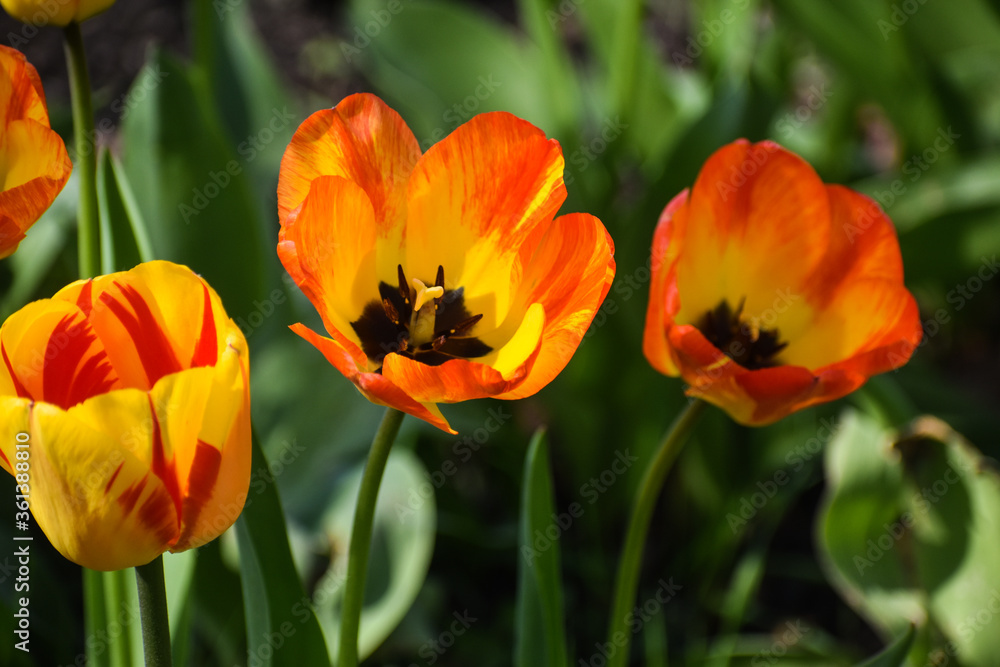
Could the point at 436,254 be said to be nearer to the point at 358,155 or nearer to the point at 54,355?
the point at 358,155

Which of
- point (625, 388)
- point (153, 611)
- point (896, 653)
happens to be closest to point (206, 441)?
point (153, 611)

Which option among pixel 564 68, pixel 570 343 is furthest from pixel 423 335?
pixel 564 68

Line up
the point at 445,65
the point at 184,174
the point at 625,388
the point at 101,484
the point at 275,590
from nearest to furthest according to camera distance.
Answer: the point at 101,484, the point at 275,590, the point at 184,174, the point at 625,388, the point at 445,65

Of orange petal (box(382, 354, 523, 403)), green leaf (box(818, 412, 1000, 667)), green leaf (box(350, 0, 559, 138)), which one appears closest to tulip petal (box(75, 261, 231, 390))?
orange petal (box(382, 354, 523, 403))

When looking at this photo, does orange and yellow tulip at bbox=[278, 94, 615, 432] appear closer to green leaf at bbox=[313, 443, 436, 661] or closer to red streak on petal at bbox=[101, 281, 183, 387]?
red streak on petal at bbox=[101, 281, 183, 387]

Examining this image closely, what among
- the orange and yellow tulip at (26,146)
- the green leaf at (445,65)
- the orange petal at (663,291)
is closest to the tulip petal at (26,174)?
the orange and yellow tulip at (26,146)

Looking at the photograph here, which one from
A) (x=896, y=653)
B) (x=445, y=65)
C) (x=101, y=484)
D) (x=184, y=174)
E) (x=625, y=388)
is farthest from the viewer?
(x=445, y=65)

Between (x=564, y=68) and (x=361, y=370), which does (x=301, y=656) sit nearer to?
(x=361, y=370)
